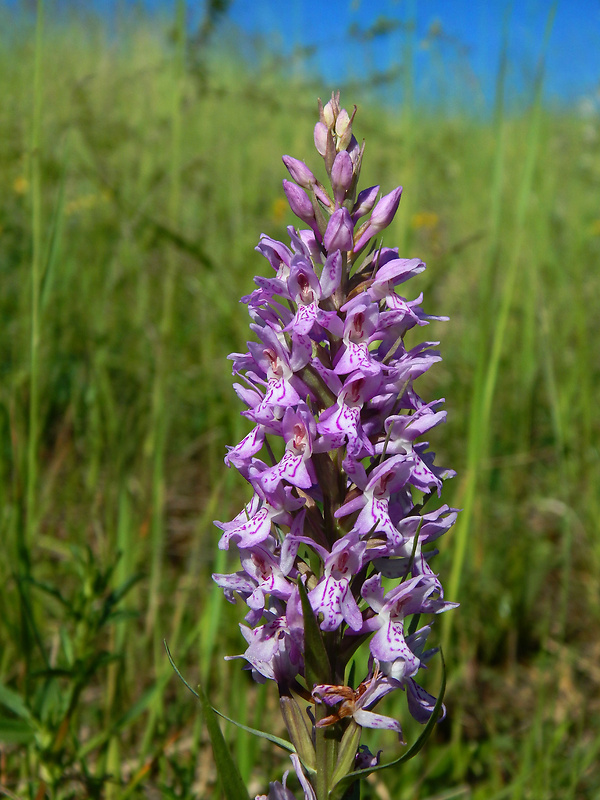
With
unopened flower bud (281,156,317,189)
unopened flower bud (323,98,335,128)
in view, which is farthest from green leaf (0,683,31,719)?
unopened flower bud (323,98,335,128)

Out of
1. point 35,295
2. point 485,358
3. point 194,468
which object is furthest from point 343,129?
point 194,468

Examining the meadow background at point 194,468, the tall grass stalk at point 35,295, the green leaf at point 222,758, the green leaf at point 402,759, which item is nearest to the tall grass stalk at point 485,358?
the meadow background at point 194,468

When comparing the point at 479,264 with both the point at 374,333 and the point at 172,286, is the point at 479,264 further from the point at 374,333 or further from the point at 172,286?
the point at 374,333

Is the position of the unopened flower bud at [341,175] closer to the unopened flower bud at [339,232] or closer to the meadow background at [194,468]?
the unopened flower bud at [339,232]

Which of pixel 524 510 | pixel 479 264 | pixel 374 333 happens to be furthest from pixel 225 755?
pixel 479 264

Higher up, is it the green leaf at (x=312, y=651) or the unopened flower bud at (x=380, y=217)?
the unopened flower bud at (x=380, y=217)
